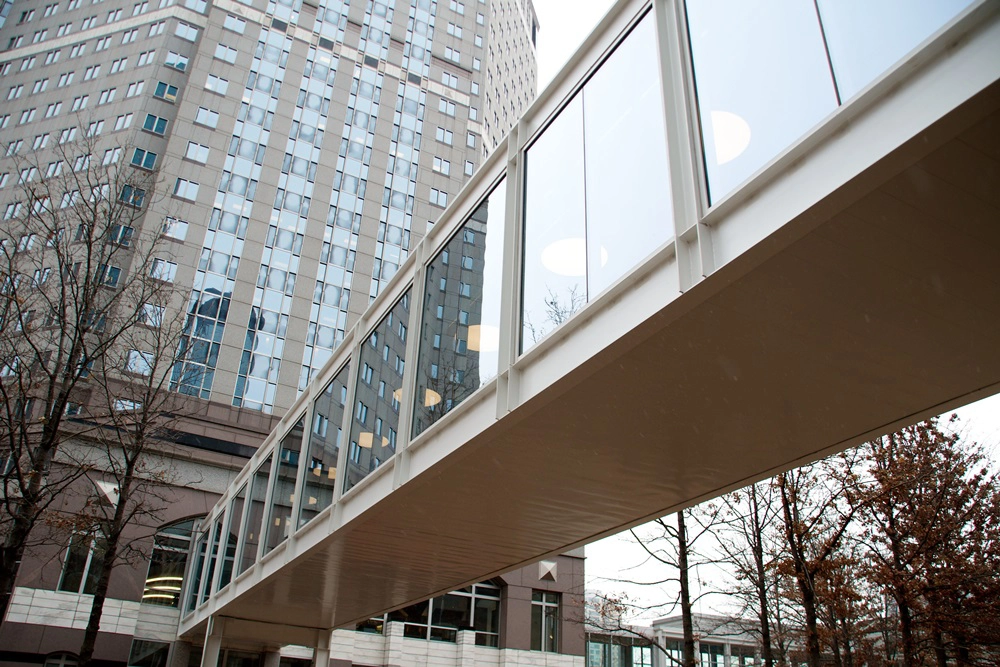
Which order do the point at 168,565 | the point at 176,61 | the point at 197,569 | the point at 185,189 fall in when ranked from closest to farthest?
the point at 197,569 < the point at 168,565 < the point at 185,189 < the point at 176,61

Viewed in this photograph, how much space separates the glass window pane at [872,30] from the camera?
4.24 metres

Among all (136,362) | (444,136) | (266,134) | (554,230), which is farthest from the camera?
(444,136)

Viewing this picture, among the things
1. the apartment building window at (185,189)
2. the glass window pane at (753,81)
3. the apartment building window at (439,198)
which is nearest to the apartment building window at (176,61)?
the apartment building window at (185,189)

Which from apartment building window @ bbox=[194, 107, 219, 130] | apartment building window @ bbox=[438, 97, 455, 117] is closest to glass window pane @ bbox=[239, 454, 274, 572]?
apartment building window @ bbox=[194, 107, 219, 130]

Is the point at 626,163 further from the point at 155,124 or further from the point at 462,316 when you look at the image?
the point at 155,124

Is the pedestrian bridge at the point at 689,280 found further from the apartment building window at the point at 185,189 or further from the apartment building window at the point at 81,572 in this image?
the apartment building window at the point at 185,189

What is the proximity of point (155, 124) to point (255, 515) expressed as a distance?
4061cm

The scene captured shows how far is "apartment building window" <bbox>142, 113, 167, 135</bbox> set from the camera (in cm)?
4945

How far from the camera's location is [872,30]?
15.0 feet

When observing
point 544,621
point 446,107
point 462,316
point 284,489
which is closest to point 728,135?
point 462,316

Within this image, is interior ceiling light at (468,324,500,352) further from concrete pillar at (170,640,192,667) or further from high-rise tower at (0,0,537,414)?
high-rise tower at (0,0,537,414)

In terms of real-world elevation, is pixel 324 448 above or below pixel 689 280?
above

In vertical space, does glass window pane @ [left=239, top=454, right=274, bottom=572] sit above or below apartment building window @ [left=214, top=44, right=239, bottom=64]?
below

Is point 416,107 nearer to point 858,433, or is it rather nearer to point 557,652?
point 557,652
